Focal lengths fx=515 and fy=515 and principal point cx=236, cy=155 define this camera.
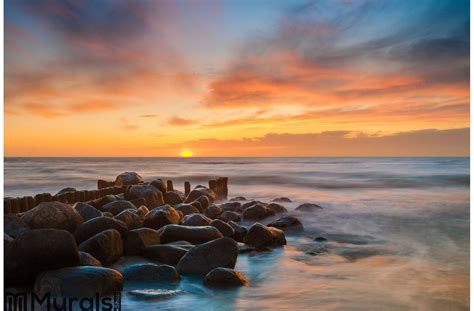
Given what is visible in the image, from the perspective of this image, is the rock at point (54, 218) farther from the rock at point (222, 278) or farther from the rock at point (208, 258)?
the rock at point (222, 278)

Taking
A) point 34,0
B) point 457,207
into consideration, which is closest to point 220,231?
point 34,0

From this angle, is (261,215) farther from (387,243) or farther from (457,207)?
(457,207)

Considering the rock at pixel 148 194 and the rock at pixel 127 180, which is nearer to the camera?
the rock at pixel 148 194

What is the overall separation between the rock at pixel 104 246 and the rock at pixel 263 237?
1678 mm

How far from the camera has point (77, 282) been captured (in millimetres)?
3922

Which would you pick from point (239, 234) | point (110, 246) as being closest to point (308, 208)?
point (239, 234)

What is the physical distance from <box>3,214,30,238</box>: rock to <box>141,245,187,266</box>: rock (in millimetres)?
1352

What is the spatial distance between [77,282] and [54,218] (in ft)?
6.73

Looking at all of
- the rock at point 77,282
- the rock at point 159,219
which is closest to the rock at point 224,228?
the rock at point 159,219

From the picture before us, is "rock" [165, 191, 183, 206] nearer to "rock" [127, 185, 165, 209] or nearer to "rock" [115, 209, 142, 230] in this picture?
"rock" [127, 185, 165, 209]

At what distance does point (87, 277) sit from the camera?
397 cm

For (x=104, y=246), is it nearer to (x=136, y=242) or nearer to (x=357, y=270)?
(x=136, y=242)

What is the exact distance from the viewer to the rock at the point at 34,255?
13.6ft

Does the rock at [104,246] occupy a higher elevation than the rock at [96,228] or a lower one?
lower
